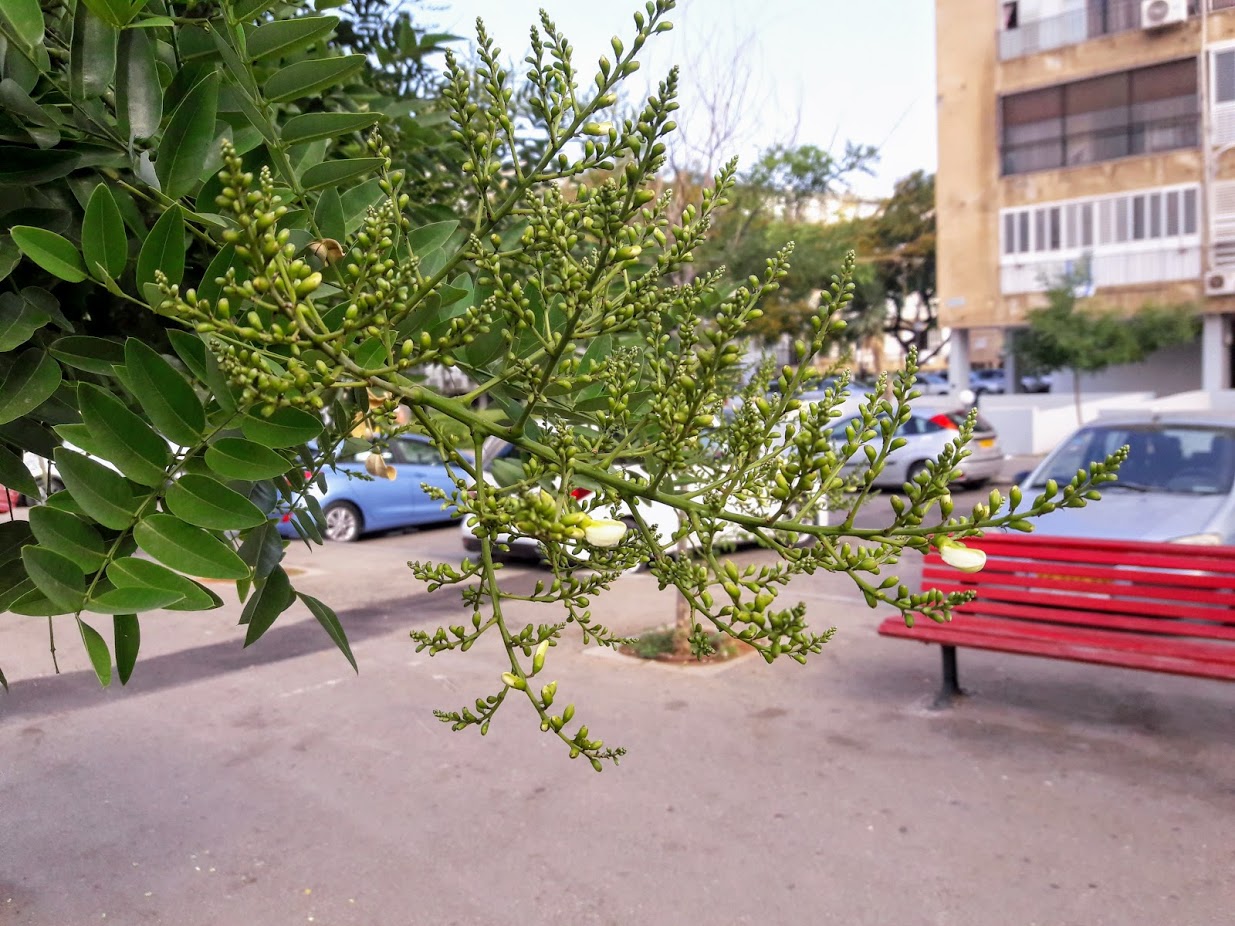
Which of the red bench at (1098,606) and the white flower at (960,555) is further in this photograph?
the red bench at (1098,606)

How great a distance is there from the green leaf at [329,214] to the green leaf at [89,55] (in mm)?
365

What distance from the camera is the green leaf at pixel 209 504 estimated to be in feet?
5.09

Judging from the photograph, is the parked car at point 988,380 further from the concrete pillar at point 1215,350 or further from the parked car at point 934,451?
A: the parked car at point 934,451

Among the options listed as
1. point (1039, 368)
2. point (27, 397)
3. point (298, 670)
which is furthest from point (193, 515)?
point (1039, 368)

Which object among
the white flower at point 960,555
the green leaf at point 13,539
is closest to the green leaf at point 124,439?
the green leaf at point 13,539

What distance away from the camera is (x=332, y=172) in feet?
6.09

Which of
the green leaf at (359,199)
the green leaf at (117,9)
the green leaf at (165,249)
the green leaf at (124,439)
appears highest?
the green leaf at (117,9)

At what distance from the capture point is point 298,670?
8.16 meters

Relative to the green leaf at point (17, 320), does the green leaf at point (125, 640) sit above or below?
below

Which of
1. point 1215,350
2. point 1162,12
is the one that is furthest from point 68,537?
point 1215,350

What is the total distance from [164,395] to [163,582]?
0.27 meters

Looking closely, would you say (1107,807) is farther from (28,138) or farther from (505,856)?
(28,138)

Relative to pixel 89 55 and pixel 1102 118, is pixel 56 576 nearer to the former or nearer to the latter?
pixel 89 55

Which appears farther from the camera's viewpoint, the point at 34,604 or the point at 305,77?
the point at 305,77
